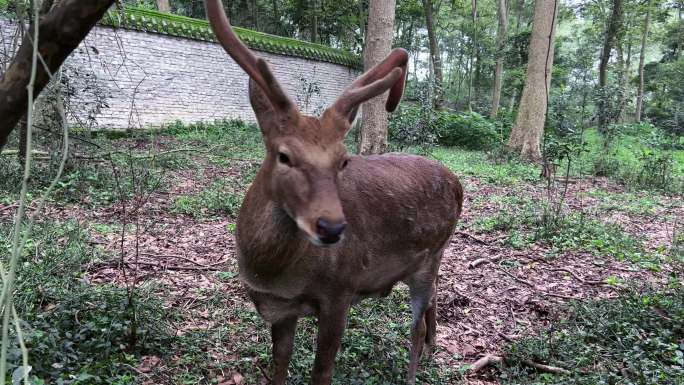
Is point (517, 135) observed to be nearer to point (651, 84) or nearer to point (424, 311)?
point (424, 311)

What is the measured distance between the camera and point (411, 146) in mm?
13000

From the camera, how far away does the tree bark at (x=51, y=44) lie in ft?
6.00

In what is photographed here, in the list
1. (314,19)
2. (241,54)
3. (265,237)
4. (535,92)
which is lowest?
(265,237)

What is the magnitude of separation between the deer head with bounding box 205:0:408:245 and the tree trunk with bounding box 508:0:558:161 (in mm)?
12726

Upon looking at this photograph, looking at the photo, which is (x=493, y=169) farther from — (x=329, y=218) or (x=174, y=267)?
(x=329, y=218)

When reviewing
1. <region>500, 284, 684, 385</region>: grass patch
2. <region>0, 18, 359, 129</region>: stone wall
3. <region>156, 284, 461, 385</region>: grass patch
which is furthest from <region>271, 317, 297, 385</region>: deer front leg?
<region>0, 18, 359, 129</region>: stone wall

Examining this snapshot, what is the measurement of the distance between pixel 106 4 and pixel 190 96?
14161 millimetres

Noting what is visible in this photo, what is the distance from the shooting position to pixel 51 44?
1.86 meters

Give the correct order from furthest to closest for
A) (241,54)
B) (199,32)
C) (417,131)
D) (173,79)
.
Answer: (199,32)
(173,79)
(417,131)
(241,54)

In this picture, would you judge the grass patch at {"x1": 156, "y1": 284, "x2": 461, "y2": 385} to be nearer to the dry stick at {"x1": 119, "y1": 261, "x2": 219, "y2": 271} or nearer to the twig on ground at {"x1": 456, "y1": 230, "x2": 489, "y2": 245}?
the dry stick at {"x1": 119, "y1": 261, "x2": 219, "y2": 271}

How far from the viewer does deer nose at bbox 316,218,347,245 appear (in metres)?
2.09

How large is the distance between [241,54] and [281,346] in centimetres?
183

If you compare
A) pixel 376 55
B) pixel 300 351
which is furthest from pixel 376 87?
pixel 376 55

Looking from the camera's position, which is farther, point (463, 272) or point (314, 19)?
point (314, 19)
